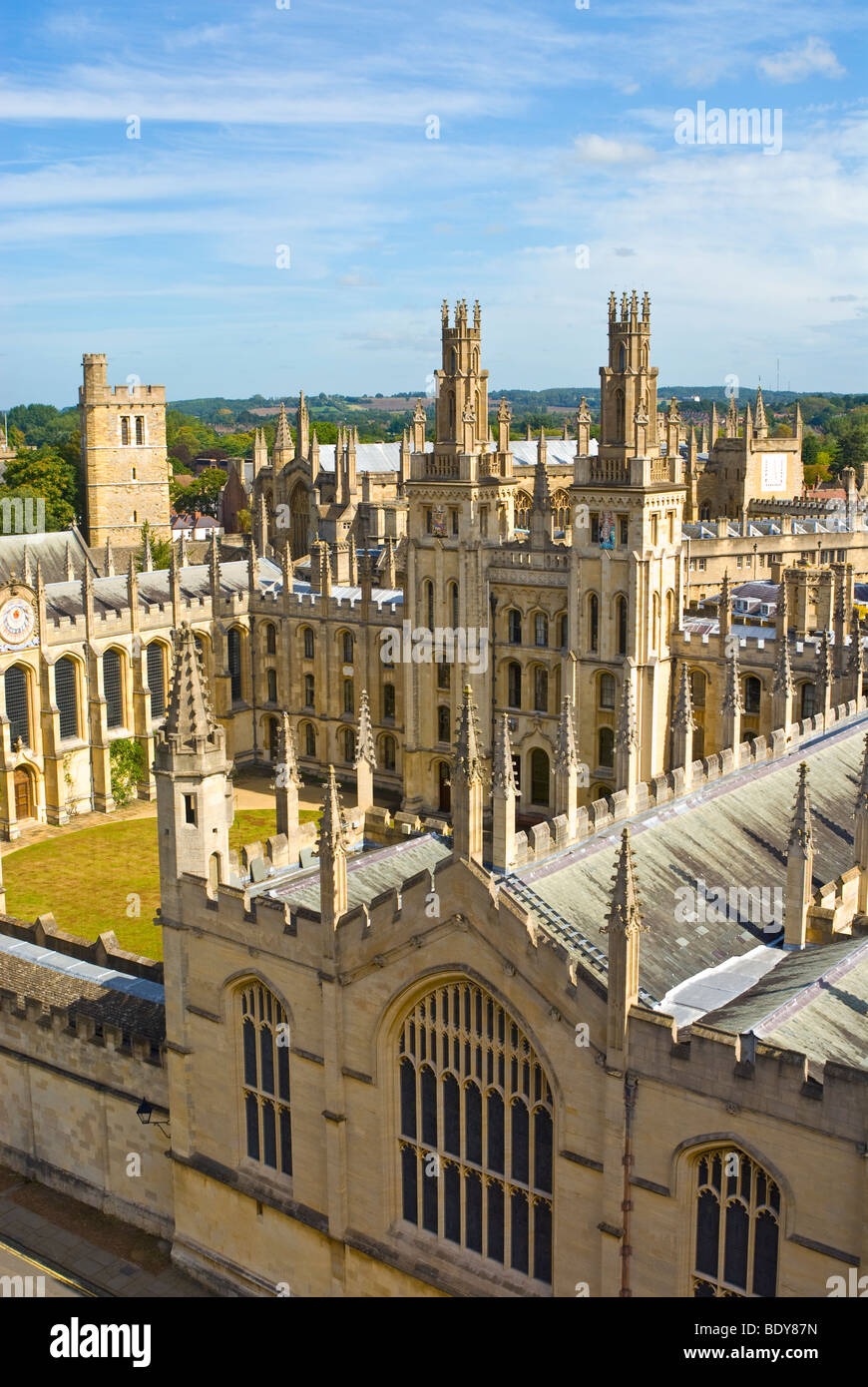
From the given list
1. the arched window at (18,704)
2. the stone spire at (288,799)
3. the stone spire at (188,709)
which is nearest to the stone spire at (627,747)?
the stone spire at (288,799)

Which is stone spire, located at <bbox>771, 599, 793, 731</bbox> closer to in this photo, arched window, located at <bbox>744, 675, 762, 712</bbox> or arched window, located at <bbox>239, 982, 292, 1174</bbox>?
arched window, located at <bbox>744, 675, 762, 712</bbox>

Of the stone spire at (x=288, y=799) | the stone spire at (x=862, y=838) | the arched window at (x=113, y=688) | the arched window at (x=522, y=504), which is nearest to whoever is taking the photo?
Result: the stone spire at (x=862, y=838)

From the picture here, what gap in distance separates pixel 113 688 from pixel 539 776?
18.0 m

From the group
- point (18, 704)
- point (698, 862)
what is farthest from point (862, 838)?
point (18, 704)

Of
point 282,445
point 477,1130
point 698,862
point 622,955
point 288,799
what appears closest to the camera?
point 622,955

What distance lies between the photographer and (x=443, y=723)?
53969mm

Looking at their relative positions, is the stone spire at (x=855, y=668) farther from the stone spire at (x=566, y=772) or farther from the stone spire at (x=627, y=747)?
the stone spire at (x=566, y=772)

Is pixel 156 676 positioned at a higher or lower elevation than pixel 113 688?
higher

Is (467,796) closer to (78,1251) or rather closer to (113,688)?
(78,1251)

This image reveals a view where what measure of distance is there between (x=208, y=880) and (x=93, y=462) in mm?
64049

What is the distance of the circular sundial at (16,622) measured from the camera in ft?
166

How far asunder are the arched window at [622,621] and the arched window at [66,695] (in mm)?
21689

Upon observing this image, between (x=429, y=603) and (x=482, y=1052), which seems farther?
(x=429, y=603)

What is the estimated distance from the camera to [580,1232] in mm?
19672
